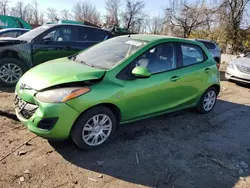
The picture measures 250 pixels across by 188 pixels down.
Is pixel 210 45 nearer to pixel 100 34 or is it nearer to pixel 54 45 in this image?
pixel 100 34

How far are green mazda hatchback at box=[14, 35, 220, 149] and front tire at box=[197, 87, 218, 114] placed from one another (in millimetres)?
380

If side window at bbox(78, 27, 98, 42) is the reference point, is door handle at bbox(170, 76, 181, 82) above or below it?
below

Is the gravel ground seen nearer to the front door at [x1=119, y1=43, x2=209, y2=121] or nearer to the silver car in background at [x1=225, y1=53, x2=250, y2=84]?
the front door at [x1=119, y1=43, x2=209, y2=121]

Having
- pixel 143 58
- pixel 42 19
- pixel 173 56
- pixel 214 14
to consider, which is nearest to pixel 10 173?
pixel 143 58

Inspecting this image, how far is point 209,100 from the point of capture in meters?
5.47

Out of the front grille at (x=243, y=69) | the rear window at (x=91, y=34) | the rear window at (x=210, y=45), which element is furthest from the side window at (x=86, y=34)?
the rear window at (x=210, y=45)

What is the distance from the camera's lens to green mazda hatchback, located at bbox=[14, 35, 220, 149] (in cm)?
325

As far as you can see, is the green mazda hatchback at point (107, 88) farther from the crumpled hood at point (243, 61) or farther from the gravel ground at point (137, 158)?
the crumpled hood at point (243, 61)

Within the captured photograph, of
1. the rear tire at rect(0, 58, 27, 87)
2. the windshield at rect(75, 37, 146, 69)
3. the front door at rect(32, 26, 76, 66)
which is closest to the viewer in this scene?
the windshield at rect(75, 37, 146, 69)

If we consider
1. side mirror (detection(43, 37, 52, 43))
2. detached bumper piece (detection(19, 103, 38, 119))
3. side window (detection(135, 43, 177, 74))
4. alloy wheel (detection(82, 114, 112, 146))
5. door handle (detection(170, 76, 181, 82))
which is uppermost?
side mirror (detection(43, 37, 52, 43))

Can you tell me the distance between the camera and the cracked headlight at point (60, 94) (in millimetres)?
3199

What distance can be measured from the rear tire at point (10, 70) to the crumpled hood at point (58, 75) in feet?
9.64

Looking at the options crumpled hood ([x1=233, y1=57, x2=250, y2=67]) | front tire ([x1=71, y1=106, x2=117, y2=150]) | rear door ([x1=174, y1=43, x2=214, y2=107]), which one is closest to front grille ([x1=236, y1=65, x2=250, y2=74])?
crumpled hood ([x1=233, y1=57, x2=250, y2=67])

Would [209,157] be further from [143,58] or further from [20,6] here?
[20,6]
